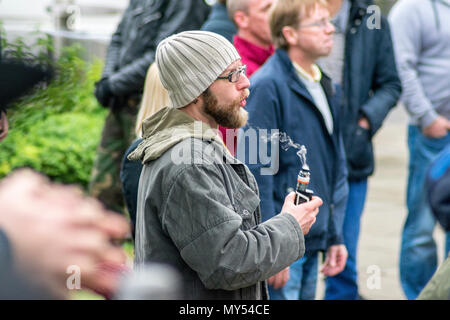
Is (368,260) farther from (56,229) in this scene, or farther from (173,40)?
(56,229)

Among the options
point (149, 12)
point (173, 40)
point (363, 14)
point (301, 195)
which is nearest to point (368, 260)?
point (363, 14)

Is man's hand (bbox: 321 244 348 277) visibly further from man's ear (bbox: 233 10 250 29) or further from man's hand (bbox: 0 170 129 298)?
man's hand (bbox: 0 170 129 298)

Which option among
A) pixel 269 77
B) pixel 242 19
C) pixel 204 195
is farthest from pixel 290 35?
pixel 204 195

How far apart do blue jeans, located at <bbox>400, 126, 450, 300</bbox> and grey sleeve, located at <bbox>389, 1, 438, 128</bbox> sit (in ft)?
0.53

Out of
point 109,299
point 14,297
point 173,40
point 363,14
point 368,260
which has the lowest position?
point 368,260

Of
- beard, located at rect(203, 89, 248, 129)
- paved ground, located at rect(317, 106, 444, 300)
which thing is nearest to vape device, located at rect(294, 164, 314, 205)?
beard, located at rect(203, 89, 248, 129)

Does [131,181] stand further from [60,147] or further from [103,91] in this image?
[60,147]

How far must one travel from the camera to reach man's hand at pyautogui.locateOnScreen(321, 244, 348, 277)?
3.26 metres

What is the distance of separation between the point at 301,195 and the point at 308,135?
0.74 metres

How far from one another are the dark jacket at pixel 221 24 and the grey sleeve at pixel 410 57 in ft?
4.47

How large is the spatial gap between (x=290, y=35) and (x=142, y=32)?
145cm

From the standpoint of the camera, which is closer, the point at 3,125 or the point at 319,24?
the point at 3,125

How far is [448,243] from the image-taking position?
4.33 metres

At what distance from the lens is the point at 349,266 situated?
396 centimetres
